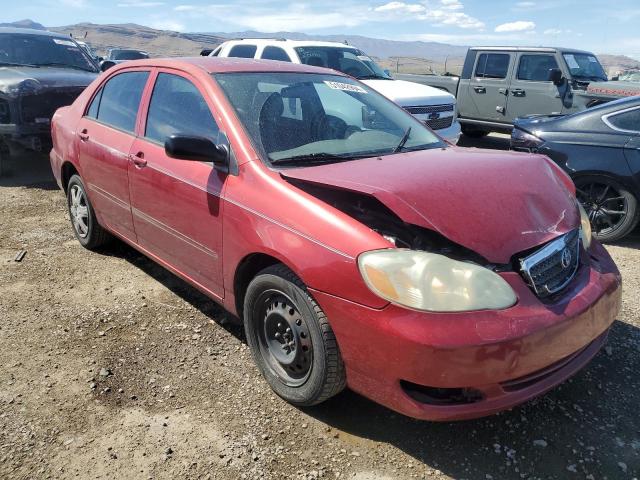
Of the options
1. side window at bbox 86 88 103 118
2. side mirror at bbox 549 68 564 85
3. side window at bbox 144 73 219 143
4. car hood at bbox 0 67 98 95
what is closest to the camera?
side window at bbox 144 73 219 143

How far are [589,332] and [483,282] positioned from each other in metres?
0.68

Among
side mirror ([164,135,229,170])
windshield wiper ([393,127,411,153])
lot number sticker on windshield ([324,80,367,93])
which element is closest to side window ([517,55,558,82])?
lot number sticker on windshield ([324,80,367,93])

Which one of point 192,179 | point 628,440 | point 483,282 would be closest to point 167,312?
point 192,179

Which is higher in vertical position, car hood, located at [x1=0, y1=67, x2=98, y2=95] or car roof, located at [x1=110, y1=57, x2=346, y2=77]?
car roof, located at [x1=110, y1=57, x2=346, y2=77]

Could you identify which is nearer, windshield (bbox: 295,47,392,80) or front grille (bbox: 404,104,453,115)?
front grille (bbox: 404,104,453,115)

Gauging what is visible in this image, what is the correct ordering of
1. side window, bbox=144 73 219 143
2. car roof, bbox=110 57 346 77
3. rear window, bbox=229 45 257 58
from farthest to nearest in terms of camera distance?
rear window, bbox=229 45 257 58 → car roof, bbox=110 57 346 77 → side window, bbox=144 73 219 143

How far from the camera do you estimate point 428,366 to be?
2.06 meters

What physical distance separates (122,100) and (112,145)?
16.1 inches

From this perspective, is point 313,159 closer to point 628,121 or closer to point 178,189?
point 178,189

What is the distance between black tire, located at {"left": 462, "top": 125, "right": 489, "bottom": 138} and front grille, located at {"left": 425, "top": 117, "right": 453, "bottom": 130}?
317 centimetres

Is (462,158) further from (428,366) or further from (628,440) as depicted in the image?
(628,440)

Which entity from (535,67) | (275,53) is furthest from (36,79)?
(535,67)

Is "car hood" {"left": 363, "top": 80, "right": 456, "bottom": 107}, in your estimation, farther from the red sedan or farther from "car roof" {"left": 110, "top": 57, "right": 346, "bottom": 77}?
the red sedan

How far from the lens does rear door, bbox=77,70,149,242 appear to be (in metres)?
3.67
